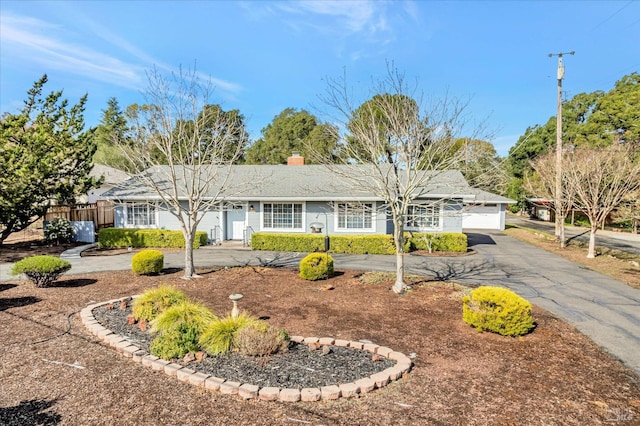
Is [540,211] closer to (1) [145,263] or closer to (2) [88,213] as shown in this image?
(1) [145,263]

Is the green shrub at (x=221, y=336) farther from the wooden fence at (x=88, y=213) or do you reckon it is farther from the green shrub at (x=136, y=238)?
the wooden fence at (x=88, y=213)

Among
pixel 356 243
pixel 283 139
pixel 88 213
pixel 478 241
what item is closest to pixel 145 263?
pixel 356 243

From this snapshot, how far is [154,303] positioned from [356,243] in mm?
10670

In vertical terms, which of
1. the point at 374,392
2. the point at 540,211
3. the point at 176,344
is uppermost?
the point at 540,211

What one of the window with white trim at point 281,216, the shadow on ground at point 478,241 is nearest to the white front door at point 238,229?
the window with white trim at point 281,216

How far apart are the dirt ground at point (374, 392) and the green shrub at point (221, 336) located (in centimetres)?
79

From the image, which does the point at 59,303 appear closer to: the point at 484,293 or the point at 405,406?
the point at 405,406

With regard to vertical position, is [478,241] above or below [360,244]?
below

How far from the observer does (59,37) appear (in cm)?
1084

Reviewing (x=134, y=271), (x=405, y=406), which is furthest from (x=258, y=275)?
(x=405, y=406)

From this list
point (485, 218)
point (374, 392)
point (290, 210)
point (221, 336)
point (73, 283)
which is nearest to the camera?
point (374, 392)

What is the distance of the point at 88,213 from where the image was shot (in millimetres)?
20719

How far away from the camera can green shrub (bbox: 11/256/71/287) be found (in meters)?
9.25

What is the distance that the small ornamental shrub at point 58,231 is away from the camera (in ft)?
58.9
